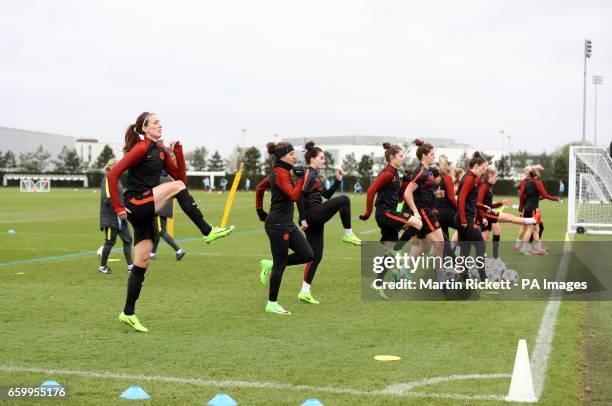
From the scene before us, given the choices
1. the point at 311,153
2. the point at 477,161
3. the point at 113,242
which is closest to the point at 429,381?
the point at 311,153

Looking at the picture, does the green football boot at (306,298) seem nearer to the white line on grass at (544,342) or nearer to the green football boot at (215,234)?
the green football boot at (215,234)

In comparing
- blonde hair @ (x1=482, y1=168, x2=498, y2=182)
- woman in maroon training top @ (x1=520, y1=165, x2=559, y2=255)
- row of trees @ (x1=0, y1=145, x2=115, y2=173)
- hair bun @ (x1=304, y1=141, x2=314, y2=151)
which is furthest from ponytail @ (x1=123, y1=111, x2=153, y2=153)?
row of trees @ (x1=0, y1=145, x2=115, y2=173)

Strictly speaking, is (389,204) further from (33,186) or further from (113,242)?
(33,186)

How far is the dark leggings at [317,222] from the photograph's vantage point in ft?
31.8

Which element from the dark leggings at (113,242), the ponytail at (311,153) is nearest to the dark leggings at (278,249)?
the ponytail at (311,153)

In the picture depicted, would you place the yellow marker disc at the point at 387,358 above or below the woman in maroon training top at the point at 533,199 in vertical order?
below

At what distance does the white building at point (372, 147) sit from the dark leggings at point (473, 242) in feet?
298

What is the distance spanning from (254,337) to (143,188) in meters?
1.82

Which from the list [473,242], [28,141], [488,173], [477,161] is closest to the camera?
[477,161]

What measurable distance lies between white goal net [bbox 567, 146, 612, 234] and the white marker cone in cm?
1756

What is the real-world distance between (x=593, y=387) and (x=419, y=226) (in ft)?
14.6

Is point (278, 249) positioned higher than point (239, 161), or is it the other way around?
point (239, 161)

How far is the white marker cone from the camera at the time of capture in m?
5.16

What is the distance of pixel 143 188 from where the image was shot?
7.67m
